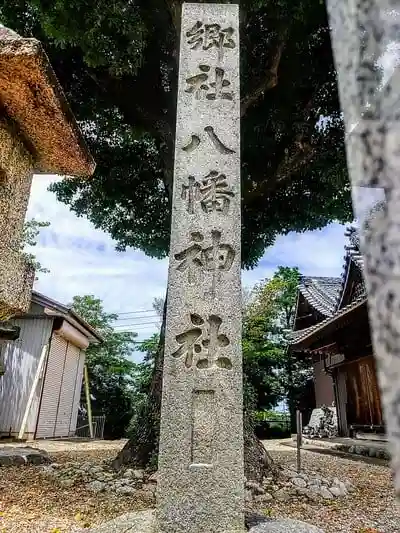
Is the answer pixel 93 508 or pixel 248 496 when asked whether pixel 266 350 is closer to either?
pixel 248 496

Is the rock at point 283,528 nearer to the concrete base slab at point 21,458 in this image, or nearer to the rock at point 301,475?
the rock at point 301,475

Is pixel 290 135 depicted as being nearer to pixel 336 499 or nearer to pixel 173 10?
pixel 173 10

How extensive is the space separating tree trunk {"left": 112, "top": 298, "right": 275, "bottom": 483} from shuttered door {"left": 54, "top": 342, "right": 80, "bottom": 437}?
306 inches

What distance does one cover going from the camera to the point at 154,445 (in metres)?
5.65

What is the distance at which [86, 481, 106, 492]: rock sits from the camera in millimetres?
4730

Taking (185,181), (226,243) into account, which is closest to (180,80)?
(185,181)

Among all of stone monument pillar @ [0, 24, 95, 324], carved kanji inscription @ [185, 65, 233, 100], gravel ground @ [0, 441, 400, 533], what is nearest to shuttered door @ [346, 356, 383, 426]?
gravel ground @ [0, 441, 400, 533]

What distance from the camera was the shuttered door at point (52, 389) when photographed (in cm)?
1141

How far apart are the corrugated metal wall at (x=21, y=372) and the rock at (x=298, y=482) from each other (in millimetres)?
7778

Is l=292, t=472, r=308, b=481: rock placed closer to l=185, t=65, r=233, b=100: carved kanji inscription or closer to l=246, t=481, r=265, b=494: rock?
l=246, t=481, r=265, b=494: rock

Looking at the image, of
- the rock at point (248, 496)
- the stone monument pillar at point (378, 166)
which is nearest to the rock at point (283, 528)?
the rock at point (248, 496)

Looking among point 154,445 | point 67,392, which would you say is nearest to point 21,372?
point 67,392

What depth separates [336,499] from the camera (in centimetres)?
474

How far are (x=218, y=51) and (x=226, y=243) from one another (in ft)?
6.76
